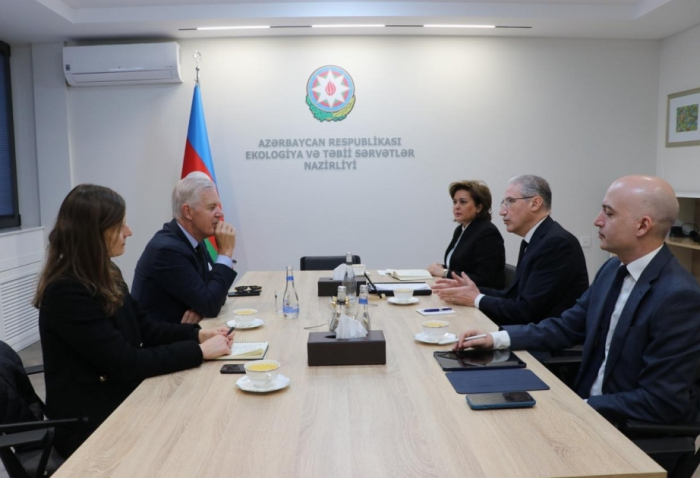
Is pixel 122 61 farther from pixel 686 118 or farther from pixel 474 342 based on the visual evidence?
pixel 686 118

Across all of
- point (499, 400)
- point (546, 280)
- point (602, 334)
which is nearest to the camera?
point (499, 400)

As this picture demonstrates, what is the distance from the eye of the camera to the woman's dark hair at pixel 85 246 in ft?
6.06

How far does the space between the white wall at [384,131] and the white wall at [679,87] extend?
108mm

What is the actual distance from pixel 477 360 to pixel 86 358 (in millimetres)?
1250

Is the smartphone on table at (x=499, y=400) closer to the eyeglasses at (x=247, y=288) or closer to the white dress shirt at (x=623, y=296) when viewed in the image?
the white dress shirt at (x=623, y=296)

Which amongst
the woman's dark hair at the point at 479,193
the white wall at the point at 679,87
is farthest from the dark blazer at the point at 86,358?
the white wall at the point at 679,87

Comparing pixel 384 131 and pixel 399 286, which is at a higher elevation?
→ pixel 384 131

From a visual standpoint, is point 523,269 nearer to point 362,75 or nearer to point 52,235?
point 52,235

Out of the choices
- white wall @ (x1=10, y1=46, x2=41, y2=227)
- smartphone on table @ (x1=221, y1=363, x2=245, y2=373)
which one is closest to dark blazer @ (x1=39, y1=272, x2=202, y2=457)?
smartphone on table @ (x1=221, y1=363, x2=245, y2=373)

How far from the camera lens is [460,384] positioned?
176cm

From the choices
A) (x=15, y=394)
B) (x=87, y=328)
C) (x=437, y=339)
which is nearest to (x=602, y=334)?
(x=437, y=339)

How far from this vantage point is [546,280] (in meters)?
2.78

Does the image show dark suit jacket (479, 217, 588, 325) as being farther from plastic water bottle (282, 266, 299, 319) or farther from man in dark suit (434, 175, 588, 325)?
plastic water bottle (282, 266, 299, 319)

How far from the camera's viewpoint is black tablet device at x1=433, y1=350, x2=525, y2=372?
192cm
